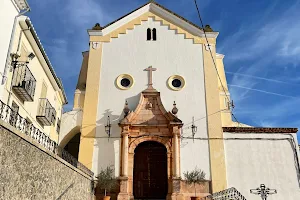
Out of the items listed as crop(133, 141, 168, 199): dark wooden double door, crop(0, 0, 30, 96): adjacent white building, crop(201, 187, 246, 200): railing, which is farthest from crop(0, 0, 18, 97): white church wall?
crop(201, 187, 246, 200): railing

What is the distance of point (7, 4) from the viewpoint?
1138 cm

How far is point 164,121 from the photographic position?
15.3 meters

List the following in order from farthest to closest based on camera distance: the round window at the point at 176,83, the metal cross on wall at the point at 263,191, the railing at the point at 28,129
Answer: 1. the round window at the point at 176,83
2. the metal cross on wall at the point at 263,191
3. the railing at the point at 28,129

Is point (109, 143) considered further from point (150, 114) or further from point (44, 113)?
point (44, 113)

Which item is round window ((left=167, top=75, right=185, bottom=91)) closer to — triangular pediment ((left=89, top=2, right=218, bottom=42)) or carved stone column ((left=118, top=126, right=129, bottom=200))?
triangular pediment ((left=89, top=2, right=218, bottom=42))

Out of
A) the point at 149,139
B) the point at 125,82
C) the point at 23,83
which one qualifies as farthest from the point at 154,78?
the point at 23,83

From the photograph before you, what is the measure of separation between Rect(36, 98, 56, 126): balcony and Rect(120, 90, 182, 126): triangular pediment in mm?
3557

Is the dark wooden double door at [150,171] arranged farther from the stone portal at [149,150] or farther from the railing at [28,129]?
the railing at [28,129]

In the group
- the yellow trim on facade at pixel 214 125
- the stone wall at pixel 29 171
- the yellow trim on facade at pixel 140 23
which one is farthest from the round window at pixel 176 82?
the stone wall at pixel 29 171

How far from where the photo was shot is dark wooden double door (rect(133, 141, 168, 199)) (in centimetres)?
1457

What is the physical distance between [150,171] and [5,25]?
29.3ft

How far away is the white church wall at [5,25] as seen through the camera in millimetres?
10787

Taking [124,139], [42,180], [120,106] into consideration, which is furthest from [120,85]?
[42,180]

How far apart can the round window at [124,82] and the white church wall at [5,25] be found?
626 centimetres
